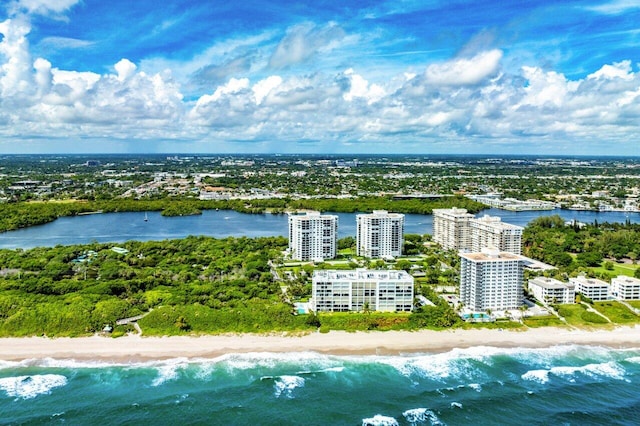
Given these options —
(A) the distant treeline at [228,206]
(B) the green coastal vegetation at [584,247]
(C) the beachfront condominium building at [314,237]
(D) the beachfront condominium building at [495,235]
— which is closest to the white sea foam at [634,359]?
(B) the green coastal vegetation at [584,247]

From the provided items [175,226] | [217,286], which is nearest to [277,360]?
[217,286]

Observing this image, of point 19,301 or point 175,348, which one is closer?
point 175,348

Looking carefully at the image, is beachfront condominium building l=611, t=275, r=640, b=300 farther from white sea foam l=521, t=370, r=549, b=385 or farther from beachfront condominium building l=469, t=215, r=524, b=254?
white sea foam l=521, t=370, r=549, b=385

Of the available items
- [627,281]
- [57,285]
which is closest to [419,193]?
[627,281]

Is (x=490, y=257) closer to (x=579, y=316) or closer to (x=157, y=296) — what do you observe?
(x=579, y=316)

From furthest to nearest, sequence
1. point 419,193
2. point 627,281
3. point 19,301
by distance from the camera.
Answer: point 419,193, point 627,281, point 19,301

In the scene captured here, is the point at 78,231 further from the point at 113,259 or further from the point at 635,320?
the point at 635,320

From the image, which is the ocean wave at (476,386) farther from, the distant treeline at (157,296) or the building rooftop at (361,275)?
the building rooftop at (361,275)
